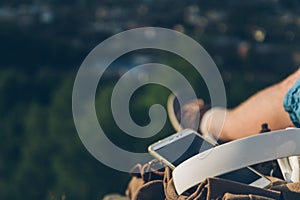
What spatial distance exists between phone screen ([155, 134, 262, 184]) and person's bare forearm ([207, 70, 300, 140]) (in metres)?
0.45

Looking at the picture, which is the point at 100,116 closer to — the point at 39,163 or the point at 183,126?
the point at 39,163

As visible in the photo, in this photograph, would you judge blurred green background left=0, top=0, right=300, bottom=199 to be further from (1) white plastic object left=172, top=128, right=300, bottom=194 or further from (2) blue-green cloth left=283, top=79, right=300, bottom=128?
(1) white plastic object left=172, top=128, right=300, bottom=194

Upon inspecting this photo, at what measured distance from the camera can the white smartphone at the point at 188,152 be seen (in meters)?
1.63

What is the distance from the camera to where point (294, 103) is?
1880 mm

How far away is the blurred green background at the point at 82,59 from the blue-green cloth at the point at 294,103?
2.37 meters

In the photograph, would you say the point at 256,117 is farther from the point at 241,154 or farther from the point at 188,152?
the point at 241,154

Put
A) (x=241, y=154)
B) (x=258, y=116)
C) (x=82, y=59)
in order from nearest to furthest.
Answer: (x=241, y=154)
(x=258, y=116)
(x=82, y=59)

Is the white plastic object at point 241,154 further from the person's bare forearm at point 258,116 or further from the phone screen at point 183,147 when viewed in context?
the person's bare forearm at point 258,116

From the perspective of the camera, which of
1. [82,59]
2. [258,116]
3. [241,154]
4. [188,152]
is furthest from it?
[82,59]

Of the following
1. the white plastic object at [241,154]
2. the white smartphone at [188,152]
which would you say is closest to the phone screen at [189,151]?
the white smartphone at [188,152]

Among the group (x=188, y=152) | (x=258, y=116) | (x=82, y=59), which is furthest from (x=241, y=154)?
(x=82, y=59)

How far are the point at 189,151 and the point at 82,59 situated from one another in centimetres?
666

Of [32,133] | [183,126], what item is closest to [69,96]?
[32,133]

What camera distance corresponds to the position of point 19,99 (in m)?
7.11
